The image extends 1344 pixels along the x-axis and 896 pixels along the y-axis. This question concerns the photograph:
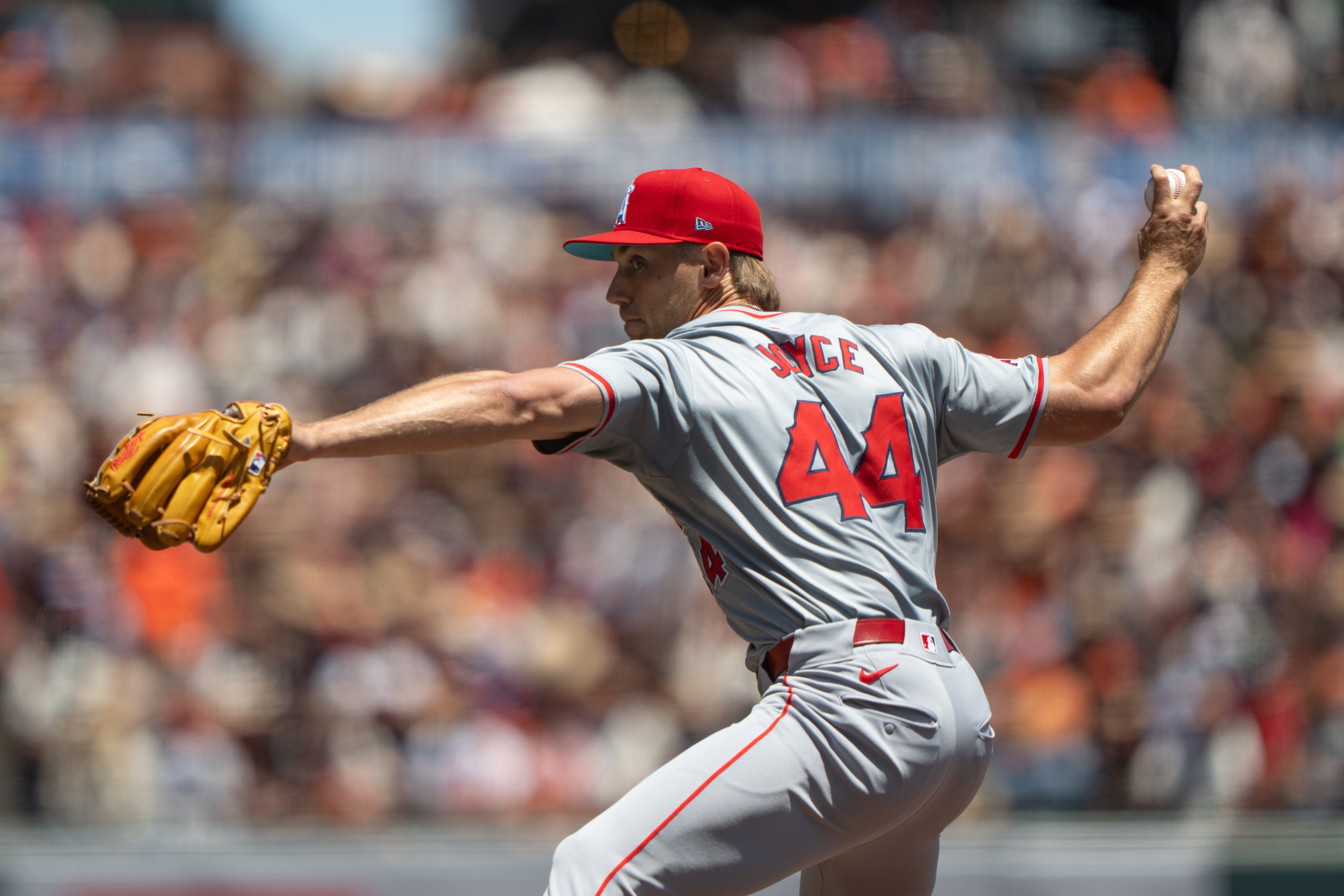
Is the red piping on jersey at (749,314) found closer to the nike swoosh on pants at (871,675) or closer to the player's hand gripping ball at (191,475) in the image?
the nike swoosh on pants at (871,675)

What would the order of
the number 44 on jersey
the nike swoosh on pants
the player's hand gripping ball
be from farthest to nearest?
the number 44 on jersey, the nike swoosh on pants, the player's hand gripping ball

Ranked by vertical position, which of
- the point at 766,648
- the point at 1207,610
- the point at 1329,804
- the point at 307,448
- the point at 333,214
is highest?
the point at 333,214

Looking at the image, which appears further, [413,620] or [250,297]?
[250,297]

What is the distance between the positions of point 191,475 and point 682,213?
3.52 ft

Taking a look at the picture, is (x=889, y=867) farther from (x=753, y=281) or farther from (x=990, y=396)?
(x=753, y=281)

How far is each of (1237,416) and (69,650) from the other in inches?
207

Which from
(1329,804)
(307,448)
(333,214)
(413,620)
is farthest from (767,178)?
(307,448)

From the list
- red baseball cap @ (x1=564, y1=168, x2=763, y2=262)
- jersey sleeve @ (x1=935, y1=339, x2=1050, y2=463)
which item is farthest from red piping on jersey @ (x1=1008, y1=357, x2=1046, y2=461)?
red baseball cap @ (x1=564, y1=168, x2=763, y2=262)

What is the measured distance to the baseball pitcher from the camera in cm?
209

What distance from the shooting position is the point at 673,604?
19.8 feet

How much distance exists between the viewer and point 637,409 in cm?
229

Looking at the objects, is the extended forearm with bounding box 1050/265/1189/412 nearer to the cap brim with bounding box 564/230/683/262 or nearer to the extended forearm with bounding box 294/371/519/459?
the cap brim with bounding box 564/230/683/262

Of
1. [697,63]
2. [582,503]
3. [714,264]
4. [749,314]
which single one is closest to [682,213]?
[714,264]

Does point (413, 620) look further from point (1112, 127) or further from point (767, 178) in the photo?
point (1112, 127)
